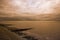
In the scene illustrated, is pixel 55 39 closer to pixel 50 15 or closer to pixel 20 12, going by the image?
pixel 50 15

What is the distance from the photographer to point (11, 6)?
3.87 ft

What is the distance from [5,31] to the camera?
116 cm

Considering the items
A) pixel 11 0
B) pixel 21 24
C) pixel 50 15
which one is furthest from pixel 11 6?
pixel 50 15

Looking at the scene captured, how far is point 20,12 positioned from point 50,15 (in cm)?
21

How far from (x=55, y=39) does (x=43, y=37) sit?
0.08 m

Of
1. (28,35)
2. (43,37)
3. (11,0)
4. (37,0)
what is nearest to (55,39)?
(43,37)

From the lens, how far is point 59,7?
1183 mm

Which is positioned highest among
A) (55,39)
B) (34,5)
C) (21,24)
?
(34,5)

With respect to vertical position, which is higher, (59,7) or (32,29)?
(59,7)

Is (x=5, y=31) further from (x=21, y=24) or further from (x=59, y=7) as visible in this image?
(x=59, y=7)

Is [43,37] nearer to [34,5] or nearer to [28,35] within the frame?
[28,35]

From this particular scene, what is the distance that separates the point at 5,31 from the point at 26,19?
17 centimetres

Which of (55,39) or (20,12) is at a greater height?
(20,12)

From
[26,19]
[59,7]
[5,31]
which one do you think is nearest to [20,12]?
[26,19]
